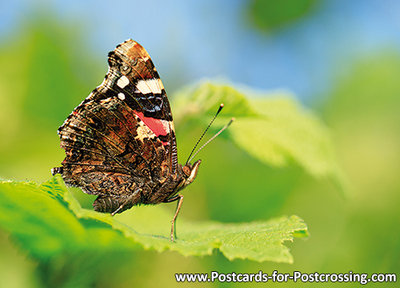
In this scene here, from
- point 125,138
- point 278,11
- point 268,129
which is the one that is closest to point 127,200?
point 125,138

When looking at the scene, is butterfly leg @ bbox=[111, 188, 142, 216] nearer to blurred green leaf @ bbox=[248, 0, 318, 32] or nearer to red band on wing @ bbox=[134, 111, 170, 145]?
red band on wing @ bbox=[134, 111, 170, 145]

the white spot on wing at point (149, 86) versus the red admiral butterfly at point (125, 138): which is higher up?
the white spot on wing at point (149, 86)

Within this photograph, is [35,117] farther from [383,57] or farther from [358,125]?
[383,57]

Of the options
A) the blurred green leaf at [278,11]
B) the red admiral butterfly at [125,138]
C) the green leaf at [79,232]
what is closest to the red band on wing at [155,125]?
the red admiral butterfly at [125,138]

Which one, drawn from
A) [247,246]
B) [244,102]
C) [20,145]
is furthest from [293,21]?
[247,246]

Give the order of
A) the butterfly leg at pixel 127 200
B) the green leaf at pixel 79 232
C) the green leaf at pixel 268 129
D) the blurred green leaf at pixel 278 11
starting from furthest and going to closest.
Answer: the blurred green leaf at pixel 278 11, the green leaf at pixel 268 129, the butterfly leg at pixel 127 200, the green leaf at pixel 79 232

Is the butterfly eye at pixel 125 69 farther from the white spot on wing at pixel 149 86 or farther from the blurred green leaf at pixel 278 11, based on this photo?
the blurred green leaf at pixel 278 11

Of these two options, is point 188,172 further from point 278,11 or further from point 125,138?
point 278,11
